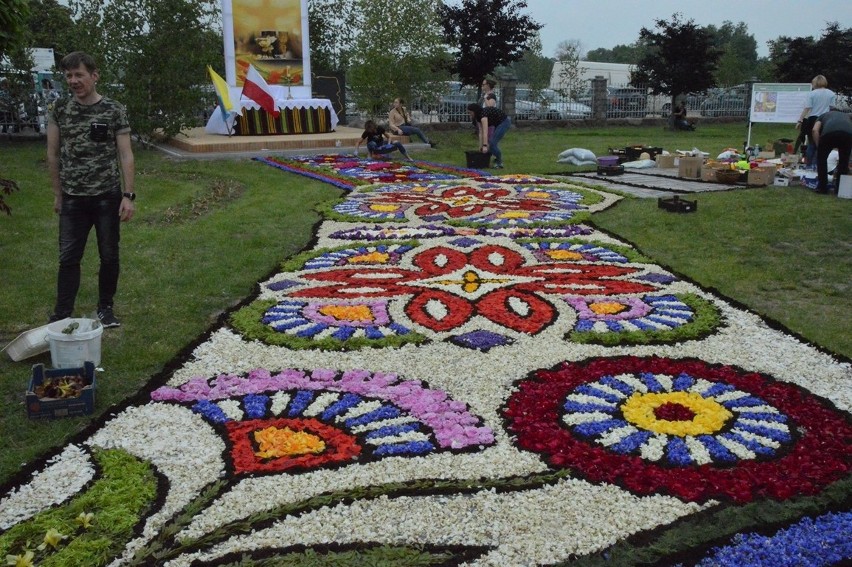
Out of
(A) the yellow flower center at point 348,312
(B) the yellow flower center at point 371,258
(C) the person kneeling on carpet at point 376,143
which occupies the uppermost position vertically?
(C) the person kneeling on carpet at point 376,143

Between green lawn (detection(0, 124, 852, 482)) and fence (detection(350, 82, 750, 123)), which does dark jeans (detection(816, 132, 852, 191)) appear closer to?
green lawn (detection(0, 124, 852, 482))

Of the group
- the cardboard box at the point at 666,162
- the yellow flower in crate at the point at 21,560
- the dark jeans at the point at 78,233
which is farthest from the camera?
the cardboard box at the point at 666,162

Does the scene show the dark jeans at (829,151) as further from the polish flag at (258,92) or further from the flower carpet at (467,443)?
the polish flag at (258,92)

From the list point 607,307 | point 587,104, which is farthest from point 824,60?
point 607,307

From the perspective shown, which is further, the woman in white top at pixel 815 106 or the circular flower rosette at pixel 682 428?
the woman in white top at pixel 815 106

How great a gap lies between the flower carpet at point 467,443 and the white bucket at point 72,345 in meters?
0.44

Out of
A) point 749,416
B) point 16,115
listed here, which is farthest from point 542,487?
point 16,115

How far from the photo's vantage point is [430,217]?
32.7 ft

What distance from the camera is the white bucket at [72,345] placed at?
4.47m

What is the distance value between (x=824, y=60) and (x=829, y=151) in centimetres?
2109

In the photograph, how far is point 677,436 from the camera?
3895 mm

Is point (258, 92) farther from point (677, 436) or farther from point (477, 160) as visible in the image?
point (677, 436)

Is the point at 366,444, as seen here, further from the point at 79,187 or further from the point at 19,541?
the point at 79,187

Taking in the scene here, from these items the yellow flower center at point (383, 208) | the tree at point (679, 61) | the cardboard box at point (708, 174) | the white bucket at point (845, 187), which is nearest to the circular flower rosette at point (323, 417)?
the yellow flower center at point (383, 208)
